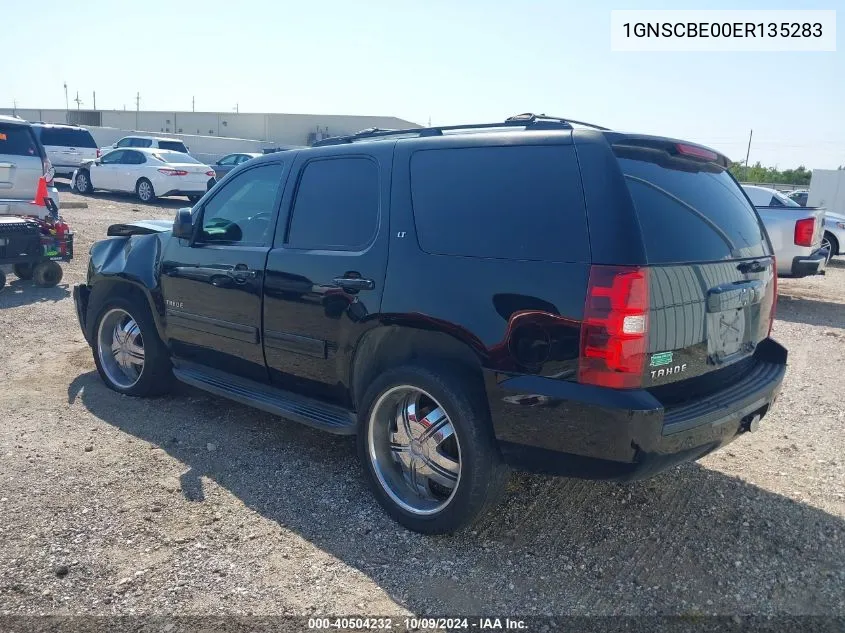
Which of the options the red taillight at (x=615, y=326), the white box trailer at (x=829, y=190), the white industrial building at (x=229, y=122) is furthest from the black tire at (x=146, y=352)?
the white industrial building at (x=229, y=122)

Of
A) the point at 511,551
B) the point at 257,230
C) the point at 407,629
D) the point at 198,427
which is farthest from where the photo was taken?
the point at 198,427

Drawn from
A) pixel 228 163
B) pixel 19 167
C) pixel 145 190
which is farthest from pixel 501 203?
Answer: pixel 228 163

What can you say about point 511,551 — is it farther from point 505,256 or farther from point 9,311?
point 9,311

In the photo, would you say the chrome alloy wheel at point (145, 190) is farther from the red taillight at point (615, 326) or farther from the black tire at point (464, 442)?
the red taillight at point (615, 326)

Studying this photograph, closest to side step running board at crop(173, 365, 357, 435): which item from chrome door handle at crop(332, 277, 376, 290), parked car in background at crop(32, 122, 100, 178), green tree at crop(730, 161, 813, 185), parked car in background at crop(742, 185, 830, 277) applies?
chrome door handle at crop(332, 277, 376, 290)

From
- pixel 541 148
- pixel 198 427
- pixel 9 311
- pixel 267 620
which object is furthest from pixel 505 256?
pixel 9 311

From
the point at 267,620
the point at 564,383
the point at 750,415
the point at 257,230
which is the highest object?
the point at 257,230

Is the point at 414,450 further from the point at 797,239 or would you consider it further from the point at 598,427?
the point at 797,239

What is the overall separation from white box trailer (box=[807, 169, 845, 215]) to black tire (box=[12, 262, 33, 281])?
25937 millimetres

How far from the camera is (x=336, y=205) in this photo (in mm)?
4180

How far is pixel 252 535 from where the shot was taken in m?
3.60

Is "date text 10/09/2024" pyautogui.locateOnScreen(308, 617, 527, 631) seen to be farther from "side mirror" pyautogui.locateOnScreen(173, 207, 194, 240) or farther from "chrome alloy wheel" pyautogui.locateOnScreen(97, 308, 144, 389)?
"chrome alloy wheel" pyautogui.locateOnScreen(97, 308, 144, 389)

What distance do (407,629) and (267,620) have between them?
57cm

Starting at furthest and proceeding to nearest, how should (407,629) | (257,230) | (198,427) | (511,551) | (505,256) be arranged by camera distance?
1. (198,427)
2. (257,230)
3. (511,551)
4. (505,256)
5. (407,629)
